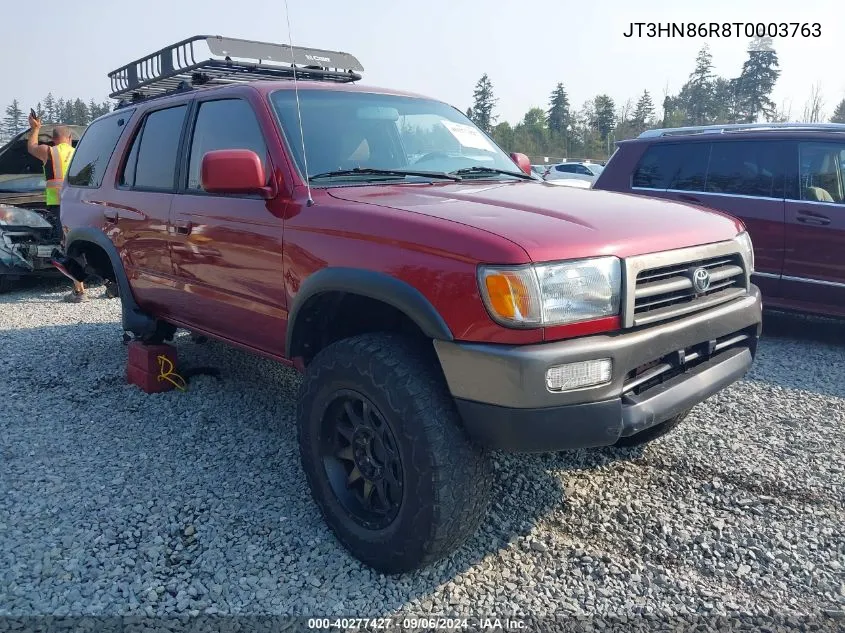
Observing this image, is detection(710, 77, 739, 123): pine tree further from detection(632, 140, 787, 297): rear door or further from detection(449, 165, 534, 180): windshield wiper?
detection(449, 165, 534, 180): windshield wiper

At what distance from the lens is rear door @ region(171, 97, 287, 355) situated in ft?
10.2

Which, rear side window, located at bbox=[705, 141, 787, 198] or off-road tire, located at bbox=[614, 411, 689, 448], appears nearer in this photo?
off-road tire, located at bbox=[614, 411, 689, 448]

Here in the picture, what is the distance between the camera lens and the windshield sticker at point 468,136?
3.80m

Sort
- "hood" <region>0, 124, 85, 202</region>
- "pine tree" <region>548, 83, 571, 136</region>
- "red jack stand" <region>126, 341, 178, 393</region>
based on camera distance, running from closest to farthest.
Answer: "red jack stand" <region>126, 341, 178, 393</region>
"hood" <region>0, 124, 85, 202</region>
"pine tree" <region>548, 83, 571, 136</region>

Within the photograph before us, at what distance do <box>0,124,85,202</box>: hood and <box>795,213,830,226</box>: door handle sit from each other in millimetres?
8448

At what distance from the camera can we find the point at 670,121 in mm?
56844

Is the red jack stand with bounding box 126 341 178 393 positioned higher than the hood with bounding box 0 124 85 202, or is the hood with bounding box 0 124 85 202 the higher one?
the hood with bounding box 0 124 85 202

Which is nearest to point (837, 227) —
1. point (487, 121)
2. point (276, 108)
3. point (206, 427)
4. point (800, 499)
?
point (800, 499)

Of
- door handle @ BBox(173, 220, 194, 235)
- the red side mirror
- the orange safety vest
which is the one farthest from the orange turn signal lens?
the orange safety vest

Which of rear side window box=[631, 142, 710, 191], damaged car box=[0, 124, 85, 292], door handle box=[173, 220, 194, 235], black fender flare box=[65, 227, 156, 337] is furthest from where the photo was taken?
damaged car box=[0, 124, 85, 292]

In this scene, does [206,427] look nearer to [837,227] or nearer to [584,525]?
[584,525]

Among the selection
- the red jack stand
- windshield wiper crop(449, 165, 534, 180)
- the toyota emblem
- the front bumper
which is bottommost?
the red jack stand

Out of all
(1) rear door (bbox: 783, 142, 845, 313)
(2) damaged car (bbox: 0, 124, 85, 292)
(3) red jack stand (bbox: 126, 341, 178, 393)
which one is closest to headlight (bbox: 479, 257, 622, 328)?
(3) red jack stand (bbox: 126, 341, 178, 393)

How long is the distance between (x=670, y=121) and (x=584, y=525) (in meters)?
60.3
